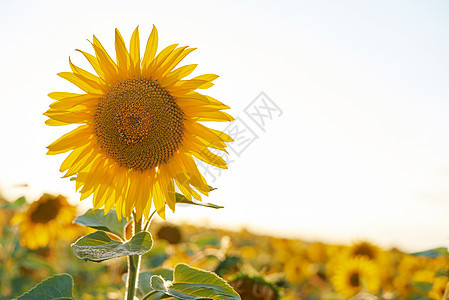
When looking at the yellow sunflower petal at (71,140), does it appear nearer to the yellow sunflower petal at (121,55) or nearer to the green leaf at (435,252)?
the yellow sunflower petal at (121,55)

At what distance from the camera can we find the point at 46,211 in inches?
192

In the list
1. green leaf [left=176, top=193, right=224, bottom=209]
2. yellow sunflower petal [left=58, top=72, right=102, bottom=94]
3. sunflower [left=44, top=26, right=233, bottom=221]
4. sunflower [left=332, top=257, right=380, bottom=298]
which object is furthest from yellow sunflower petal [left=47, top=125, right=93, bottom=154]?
sunflower [left=332, top=257, right=380, bottom=298]

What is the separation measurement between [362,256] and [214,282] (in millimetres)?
6045

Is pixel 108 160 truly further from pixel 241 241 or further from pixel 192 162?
pixel 241 241

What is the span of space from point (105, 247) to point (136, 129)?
639mm

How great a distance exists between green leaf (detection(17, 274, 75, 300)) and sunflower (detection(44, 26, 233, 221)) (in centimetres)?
43

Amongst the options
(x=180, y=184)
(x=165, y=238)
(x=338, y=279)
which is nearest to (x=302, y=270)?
(x=338, y=279)

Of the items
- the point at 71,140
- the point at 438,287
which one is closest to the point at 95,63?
the point at 71,140

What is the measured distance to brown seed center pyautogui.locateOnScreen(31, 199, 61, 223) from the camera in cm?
483

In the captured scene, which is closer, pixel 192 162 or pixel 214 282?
pixel 214 282

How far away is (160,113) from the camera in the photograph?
2027 mm

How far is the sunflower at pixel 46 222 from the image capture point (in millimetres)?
4754

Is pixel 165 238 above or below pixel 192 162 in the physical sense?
below

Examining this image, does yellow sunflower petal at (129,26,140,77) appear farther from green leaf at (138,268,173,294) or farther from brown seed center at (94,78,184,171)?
green leaf at (138,268,173,294)
